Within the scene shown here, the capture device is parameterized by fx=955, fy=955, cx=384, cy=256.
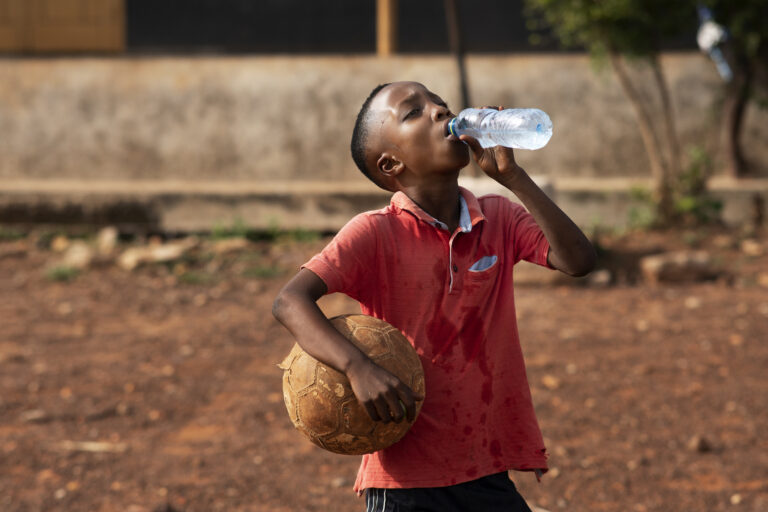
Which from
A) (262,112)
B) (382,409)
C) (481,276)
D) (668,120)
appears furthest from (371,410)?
(262,112)

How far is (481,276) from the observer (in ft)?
7.43

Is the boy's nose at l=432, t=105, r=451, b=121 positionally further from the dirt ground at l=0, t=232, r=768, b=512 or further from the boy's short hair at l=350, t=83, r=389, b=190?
the dirt ground at l=0, t=232, r=768, b=512

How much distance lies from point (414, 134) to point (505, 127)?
23 centimetres

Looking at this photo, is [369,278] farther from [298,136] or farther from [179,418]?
[298,136]

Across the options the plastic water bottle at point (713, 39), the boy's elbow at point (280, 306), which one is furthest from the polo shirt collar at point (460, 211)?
the plastic water bottle at point (713, 39)

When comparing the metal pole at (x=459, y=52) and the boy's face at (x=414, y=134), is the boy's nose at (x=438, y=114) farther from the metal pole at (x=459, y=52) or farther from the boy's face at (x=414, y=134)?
the metal pole at (x=459, y=52)

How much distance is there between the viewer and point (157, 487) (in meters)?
4.11

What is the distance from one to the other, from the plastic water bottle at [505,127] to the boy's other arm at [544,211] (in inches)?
0.9

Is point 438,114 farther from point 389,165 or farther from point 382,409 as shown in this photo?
point 382,409

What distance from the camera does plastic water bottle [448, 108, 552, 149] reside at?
6.72ft

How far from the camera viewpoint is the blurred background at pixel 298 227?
14.4ft

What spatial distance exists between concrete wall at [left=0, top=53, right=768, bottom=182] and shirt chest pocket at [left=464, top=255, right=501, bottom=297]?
6.95 m

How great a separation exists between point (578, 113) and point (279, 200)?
9.83 feet

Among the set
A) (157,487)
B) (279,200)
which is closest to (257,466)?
(157,487)
